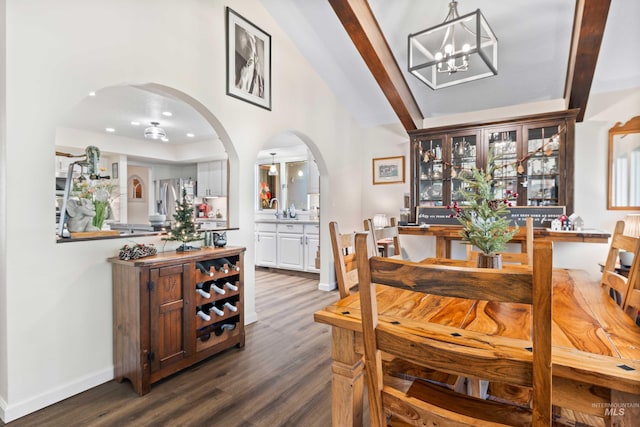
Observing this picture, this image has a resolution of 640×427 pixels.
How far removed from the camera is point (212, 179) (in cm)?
716

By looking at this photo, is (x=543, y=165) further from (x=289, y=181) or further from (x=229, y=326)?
(x=289, y=181)

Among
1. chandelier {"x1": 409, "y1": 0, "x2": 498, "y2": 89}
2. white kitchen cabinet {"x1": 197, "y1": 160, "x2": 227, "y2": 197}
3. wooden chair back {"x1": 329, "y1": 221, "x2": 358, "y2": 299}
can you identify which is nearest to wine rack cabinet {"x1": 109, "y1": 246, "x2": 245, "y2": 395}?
wooden chair back {"x1": 329, "y1": 221, "x2": 358, "y2": 299}

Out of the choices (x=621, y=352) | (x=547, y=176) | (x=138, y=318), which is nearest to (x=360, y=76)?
(x=547, y=176)

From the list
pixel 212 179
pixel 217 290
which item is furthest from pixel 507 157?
pixel 212 179

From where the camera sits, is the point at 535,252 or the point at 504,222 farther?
the point at 504,222

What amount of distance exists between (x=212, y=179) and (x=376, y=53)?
15.8 ft

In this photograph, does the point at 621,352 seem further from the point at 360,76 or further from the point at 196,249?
the point at 360,76

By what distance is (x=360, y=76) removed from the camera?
4438 mm

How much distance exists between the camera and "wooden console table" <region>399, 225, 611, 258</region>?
3201 millimetres

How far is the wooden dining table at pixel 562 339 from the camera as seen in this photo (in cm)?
78

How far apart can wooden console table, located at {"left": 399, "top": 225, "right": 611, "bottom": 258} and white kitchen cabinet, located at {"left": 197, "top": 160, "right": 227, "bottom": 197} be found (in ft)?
14.2

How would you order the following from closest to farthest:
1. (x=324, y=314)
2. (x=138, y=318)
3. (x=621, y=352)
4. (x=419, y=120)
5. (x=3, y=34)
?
(x=621, y=352) < (x=324, y=314) < (x=3, y=34) < (x=138, y=318) < (x=419, y=120)

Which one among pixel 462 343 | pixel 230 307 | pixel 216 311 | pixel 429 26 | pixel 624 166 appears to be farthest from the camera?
pixel 624 166

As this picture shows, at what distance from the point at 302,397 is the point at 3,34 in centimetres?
270
